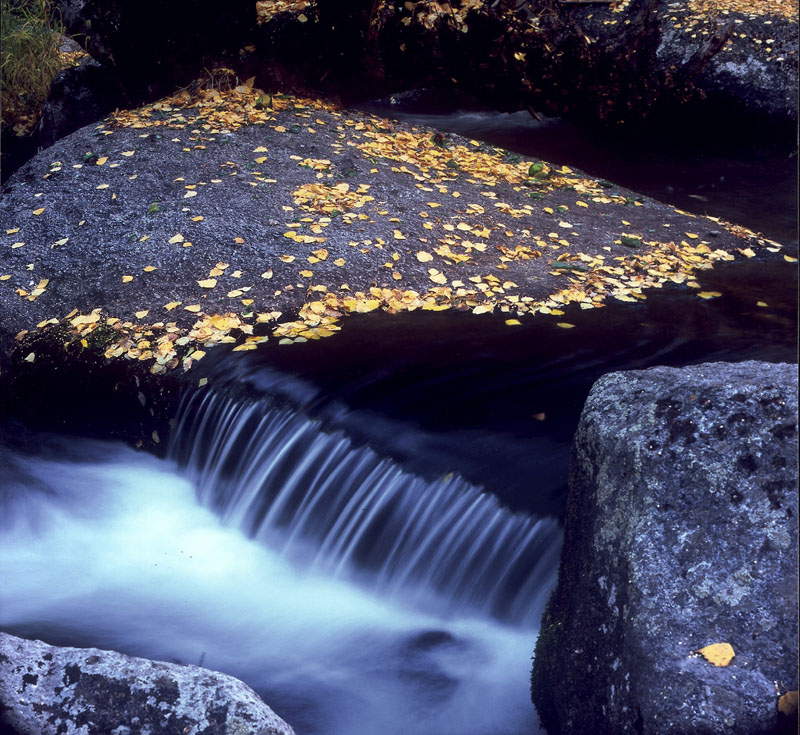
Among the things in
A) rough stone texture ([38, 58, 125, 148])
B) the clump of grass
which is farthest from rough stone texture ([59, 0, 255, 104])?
the clump of grass

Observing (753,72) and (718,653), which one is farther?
(753,72)

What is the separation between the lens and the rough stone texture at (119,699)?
2.64m

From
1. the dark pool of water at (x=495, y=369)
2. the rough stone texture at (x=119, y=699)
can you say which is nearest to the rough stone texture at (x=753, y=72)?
the dark pool of water at (x=495, y=369)

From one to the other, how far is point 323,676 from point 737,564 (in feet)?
7.58

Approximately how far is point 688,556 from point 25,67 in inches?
433

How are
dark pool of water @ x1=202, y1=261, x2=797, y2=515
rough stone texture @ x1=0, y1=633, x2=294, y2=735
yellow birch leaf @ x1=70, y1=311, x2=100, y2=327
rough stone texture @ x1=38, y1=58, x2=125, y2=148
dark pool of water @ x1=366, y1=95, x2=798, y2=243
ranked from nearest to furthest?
rough stone texture @ x1=0, y1=633, x2=294, y2=735 < dark pool of water @ x1=202, y1=261, x2=797, y2=515 < yellow birch leaf @ x1=70, y1=311, x2=100, y2=327 < dark pool of water @ x1=366, y1=95, x2=798, y2=243 < rough stone texture @ x1=38, y1=58, x2=125, y2=148

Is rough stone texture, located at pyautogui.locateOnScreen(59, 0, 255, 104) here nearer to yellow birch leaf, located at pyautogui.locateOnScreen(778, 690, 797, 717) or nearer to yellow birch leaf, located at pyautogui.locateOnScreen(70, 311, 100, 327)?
yellow birch leaf, located at pyautogui.locateOnScreen(70, 311, 100, 327)

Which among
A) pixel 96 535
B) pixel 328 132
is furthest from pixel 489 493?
pixel 328 132

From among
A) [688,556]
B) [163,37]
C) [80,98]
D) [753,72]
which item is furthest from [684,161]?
[688,556]

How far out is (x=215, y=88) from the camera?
916cm

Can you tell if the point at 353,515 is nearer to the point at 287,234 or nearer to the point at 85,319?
the point at 85,319

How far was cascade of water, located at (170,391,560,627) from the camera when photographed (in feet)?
13.1

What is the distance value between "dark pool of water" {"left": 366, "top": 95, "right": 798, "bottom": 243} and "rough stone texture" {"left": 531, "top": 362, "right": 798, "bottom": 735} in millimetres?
5803

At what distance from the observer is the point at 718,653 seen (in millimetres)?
2391
